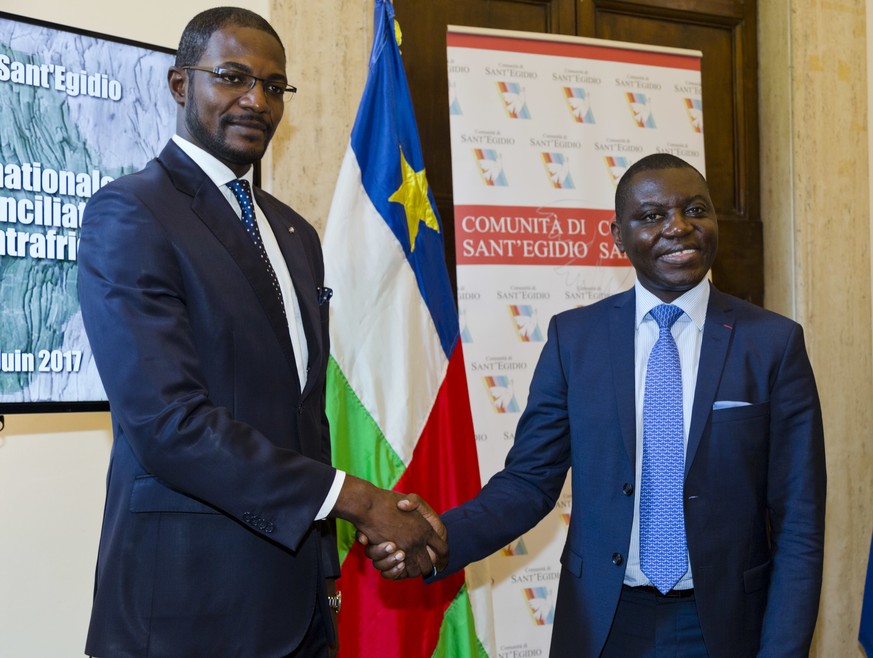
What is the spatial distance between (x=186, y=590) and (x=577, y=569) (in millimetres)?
875

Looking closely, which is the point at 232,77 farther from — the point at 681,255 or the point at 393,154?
the point at 393,154

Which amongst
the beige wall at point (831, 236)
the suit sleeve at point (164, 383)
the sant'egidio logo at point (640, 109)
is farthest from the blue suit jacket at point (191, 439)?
the beige wall at point (831, 236)

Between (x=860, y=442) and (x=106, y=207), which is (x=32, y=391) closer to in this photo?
(x=106, y=207)

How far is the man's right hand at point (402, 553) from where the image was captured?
2.34 metres

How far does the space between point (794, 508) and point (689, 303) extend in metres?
0.52

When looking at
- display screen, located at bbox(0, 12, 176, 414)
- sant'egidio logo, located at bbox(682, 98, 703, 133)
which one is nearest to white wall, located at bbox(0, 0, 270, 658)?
display screen, located at bbox(0, 12, 176, 414)

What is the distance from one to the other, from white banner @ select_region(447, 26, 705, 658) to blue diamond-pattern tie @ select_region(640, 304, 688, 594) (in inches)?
66.6

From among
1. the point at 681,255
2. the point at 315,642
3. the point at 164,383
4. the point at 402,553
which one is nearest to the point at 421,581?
the point at 402,553

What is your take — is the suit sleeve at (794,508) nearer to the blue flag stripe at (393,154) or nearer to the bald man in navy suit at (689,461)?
the bald man in navy suit at (689,461)

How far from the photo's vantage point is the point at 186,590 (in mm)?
1908

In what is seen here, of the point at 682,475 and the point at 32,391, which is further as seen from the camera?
the point at 32,391

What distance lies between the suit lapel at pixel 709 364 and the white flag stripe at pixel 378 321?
4.17 feet

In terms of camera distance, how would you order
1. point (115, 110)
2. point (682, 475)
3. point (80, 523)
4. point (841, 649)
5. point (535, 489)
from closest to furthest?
point (682, 475)
point (535, 489)
point (115, 110)
point (80, 523)
point (841, 649)

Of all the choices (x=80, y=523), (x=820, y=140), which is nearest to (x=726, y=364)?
(x=80, y=523)
